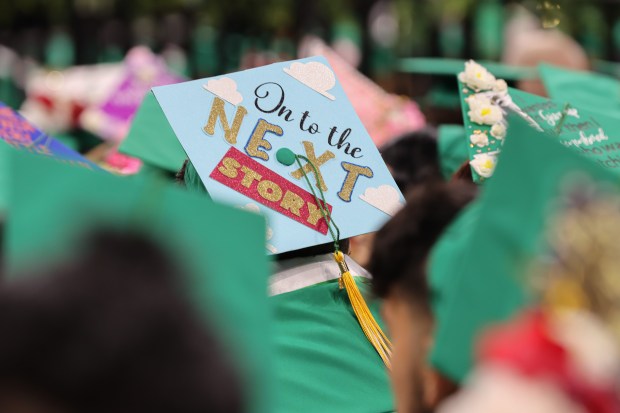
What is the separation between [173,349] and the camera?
688mm

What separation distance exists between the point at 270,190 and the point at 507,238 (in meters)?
0.76

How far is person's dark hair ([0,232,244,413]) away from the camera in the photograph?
2.16 ft

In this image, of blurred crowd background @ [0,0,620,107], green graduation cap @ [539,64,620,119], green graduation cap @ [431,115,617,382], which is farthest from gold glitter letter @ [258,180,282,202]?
blurred crowd background @ [0,0,620,107]

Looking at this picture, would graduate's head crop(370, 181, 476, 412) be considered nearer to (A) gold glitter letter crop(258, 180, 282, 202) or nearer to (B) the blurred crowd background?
(A) gold glitter letter crop(258, 180, 282, 202)

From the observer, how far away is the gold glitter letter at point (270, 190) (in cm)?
160

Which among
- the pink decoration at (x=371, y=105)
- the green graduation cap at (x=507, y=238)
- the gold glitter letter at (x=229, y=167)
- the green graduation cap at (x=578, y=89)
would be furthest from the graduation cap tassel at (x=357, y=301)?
the pink decoration at (x=371, y=105)

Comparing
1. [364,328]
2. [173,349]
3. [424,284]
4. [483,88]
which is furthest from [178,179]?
[173,349]

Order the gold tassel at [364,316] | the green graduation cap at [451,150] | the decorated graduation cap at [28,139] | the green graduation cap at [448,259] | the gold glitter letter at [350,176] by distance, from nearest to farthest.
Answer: the green graduation cap at [448,259] → the gold tassel at [364,316] → the gold glitter letter at [350,176] → the decorated graduation cap at [28,139] → the green graduation cap at [451,150]

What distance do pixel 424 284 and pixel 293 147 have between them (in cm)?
61

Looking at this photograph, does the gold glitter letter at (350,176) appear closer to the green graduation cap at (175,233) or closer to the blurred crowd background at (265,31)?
the green graduation cap at (175,233)

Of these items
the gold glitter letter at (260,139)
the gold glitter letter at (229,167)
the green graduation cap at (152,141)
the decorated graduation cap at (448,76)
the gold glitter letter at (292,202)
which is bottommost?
the decorated graduation cap at (448,76)

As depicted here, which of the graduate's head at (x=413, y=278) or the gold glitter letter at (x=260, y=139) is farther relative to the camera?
the gold glitter letter at (x=260, y=139)

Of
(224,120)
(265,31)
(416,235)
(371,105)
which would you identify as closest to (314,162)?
(224,120)

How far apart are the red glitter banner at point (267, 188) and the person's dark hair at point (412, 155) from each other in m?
1.20
